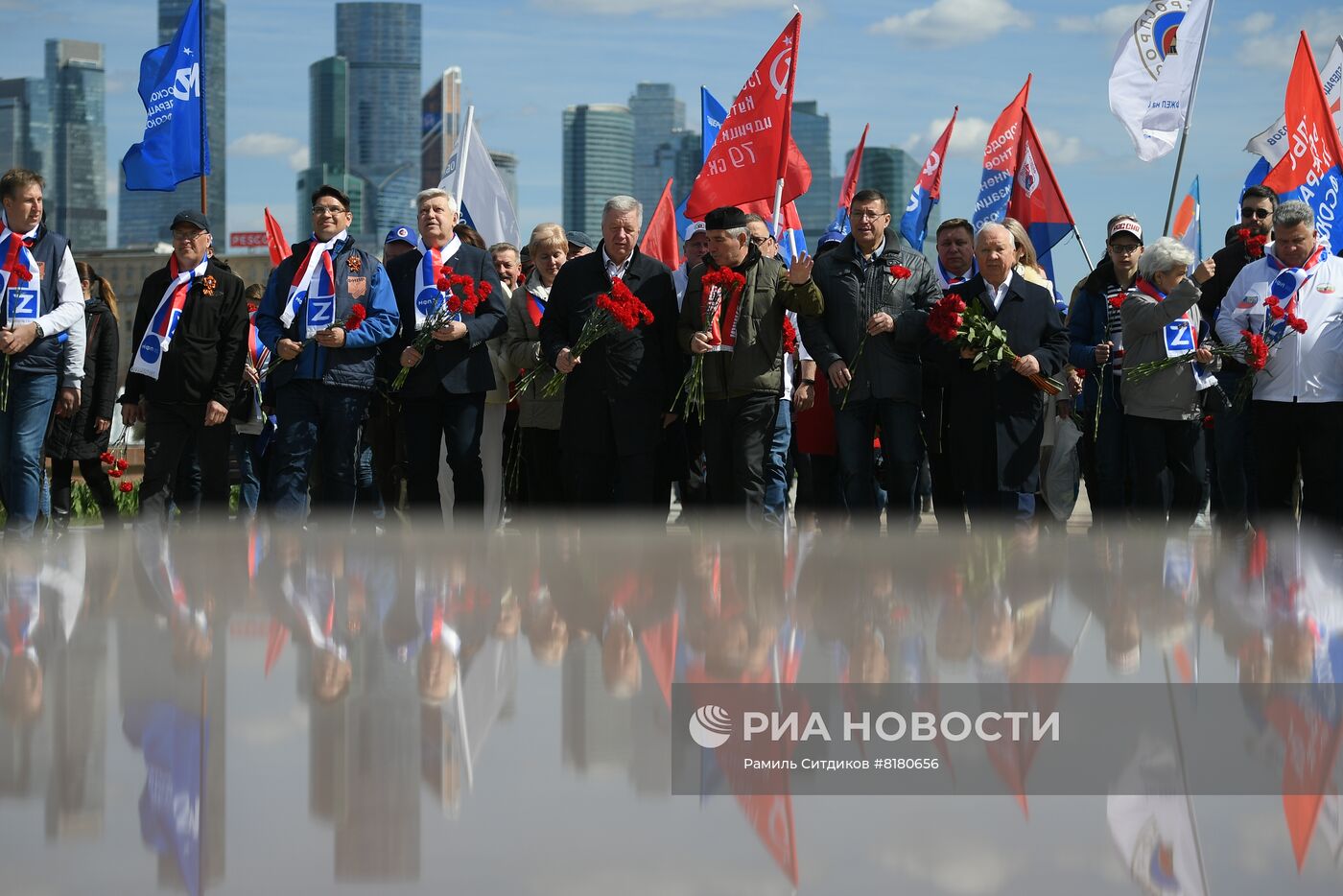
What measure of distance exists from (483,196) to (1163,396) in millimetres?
6696

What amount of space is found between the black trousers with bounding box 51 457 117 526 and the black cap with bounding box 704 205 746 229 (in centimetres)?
504

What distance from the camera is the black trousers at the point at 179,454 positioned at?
31.4 ft

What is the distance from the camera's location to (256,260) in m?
57.2

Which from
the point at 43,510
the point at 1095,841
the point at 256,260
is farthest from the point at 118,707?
the point at 256,260

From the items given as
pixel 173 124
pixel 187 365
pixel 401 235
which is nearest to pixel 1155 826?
pixel 187 365

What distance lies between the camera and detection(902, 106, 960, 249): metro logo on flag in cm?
1497

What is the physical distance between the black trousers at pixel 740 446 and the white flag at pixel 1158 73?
4920 millimetres

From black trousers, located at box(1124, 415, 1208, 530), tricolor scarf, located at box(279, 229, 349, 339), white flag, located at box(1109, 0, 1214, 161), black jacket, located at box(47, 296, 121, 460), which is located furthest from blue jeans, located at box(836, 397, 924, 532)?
black jacket, located at box(47, 296, 121, 460)

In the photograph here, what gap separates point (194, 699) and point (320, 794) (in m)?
1.06

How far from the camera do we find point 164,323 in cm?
963

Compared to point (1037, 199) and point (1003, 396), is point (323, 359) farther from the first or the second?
point (1037, 199)

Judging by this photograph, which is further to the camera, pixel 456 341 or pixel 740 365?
pixel 456 341

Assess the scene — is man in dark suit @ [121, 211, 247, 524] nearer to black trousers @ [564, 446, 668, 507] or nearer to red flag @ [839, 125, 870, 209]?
black trousers @ [564, 446, 668, 507]

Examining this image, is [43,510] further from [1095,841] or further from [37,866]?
[1095,841]
